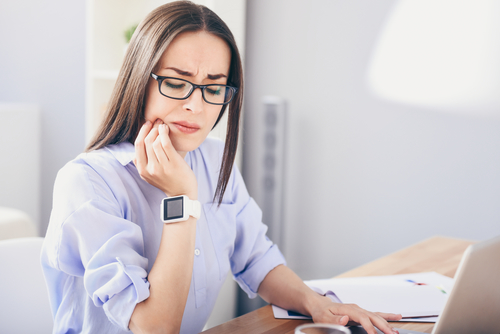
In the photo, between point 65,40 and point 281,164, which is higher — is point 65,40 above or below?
above

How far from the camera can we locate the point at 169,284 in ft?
3.02

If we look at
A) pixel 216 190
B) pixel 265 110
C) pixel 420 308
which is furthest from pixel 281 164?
pixel 420 308

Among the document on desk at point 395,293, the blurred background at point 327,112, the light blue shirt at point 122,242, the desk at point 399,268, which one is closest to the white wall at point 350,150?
the blurred background at point 327,112

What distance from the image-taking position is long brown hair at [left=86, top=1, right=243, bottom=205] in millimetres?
1032

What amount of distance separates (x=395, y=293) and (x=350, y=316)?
274 mm

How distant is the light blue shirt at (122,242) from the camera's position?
0.89 meters

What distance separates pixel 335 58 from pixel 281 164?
2.02 ft

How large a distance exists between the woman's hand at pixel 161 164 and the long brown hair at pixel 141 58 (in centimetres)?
7

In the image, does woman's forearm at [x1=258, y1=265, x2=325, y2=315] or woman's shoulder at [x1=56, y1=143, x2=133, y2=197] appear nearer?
woman's shoulder at [x1=56, y1=143, x2=133, y2=197]

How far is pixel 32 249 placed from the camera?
1157mm

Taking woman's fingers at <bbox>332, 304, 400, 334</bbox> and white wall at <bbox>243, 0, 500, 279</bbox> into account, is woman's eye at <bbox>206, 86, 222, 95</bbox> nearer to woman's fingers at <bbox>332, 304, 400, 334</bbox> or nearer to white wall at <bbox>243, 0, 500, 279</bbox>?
woman's fingers at <bbox>332, 304, 400, 334</bbox>

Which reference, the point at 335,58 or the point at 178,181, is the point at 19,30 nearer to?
the point at 335,58

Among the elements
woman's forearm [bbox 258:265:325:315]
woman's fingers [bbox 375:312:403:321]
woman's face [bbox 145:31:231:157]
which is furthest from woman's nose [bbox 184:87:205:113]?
woman's fingers [bbox 375:312:403:321]

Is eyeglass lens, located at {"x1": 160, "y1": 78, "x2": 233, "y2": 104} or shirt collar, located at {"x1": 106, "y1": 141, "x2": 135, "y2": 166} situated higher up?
eyeglass lens, located at {"x1": 160, "y1": 78, "x2": 233, "y2": 104}
